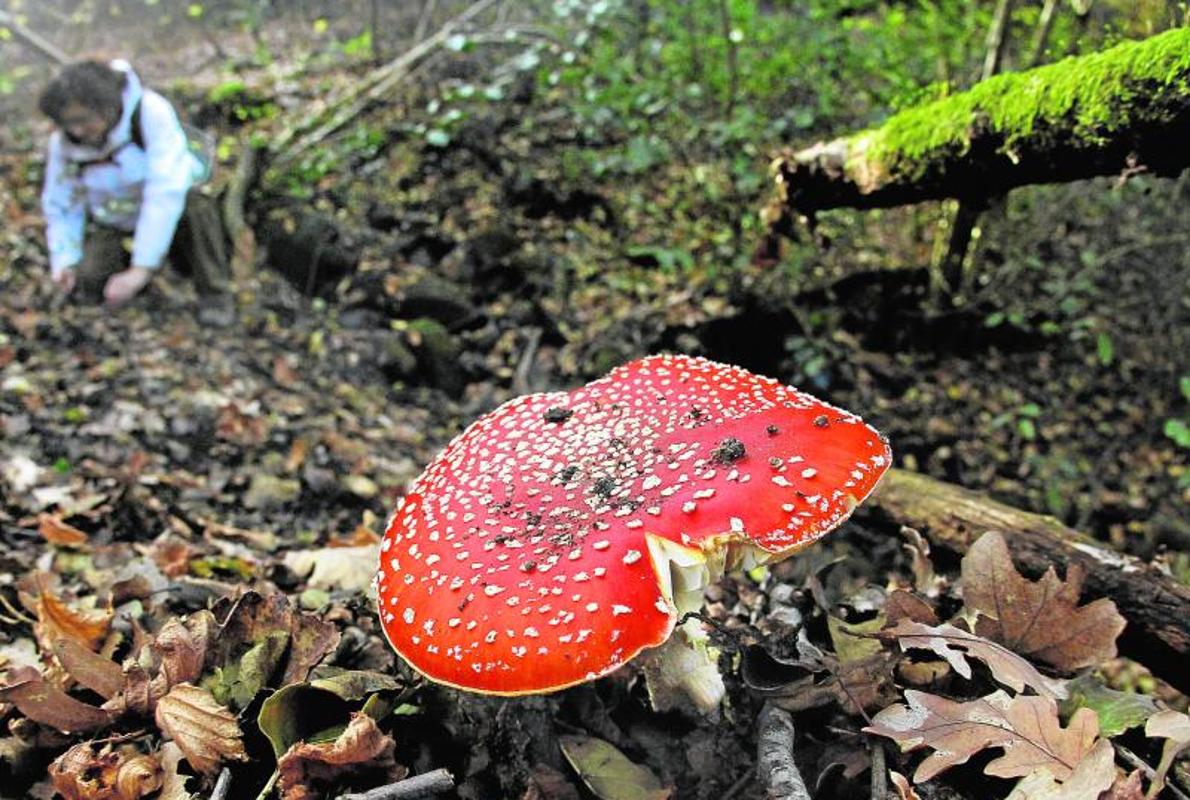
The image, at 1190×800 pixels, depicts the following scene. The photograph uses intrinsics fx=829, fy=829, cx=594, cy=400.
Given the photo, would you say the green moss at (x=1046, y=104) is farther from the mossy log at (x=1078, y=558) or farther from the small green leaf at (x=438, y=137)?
the small green leaf at (x=438, y=137)

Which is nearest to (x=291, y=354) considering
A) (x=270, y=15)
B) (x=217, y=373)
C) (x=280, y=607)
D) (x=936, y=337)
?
(x=217, y=373)

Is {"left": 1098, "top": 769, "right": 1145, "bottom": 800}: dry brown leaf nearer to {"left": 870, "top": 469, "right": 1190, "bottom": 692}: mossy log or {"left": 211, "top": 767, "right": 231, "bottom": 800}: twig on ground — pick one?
{"left": 870, "top": 469, "right": 1190, "bottom": 692}: mossy log

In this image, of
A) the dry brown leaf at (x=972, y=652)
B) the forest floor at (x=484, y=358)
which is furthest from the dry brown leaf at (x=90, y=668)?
the dry brown leaf at (x=972, y=652)

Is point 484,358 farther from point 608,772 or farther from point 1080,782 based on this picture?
point 1080,782

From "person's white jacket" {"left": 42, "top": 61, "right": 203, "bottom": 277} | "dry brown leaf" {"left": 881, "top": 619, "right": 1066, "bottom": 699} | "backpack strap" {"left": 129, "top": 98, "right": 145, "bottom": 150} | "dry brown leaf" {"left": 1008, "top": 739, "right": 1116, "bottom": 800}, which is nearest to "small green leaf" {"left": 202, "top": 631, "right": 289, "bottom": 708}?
"dry brown leaf" {"left": 881, "top": 619, "right": 1066, "bottom": 699}

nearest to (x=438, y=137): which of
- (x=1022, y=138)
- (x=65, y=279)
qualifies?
(x=65, y=279)
